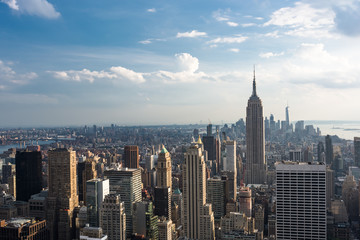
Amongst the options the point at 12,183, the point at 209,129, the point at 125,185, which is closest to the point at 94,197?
the point at 125,185

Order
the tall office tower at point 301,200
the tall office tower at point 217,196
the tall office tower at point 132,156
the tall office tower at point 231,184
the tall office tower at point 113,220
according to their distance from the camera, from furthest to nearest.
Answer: the tall office tower at point 132,156 → the tall office tower at point 231,184 → the tall office tower at point 217,196 → the tall office tower at point 113,220 → the tall office tower at point 301,200

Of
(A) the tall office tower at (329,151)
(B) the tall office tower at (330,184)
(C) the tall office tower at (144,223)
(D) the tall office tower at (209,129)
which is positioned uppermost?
(D) the tall office tower at (209,129)

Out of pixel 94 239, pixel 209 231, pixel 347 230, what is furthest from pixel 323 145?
pixel 94 239

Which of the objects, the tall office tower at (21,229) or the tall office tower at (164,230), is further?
the tall office tower at (164,230)

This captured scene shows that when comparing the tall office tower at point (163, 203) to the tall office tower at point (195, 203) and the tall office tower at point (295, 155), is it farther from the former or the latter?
the tall office tower at point (295, 155)

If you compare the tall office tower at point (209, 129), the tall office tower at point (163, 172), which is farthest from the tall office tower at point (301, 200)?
the tall office tower at point (209, 129)

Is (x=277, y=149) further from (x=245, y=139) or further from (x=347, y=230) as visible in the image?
(x=347, y=230)

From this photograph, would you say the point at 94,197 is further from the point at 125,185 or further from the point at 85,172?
the point at 85,172
